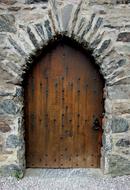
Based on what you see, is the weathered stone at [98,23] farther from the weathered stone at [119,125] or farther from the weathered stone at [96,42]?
the weathered stone at [119,125]

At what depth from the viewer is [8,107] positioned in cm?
410

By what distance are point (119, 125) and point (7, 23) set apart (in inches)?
71.1

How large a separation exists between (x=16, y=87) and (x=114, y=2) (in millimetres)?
1517

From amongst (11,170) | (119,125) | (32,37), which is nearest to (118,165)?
(119,125)

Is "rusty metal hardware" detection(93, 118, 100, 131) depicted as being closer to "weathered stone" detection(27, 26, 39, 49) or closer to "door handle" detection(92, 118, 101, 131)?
"door handle" detection(92, 118, 101, 131)

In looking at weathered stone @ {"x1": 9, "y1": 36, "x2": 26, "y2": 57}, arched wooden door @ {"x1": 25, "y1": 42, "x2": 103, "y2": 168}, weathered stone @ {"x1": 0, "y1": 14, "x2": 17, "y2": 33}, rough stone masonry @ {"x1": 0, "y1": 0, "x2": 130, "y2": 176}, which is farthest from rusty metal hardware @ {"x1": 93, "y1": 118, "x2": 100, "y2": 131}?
weathered stone @ {"x1": 0, "y1": 14, "x2": 17, "y2": 33}

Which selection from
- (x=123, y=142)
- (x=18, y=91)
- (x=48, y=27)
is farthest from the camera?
(x=123, y=142)

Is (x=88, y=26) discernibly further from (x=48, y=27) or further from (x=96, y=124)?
(x=96, y=124)

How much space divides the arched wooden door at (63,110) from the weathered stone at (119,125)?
32 cm

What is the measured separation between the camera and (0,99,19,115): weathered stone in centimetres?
409

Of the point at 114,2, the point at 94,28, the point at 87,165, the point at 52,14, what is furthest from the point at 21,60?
the point at 87,165

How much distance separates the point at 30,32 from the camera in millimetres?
3953

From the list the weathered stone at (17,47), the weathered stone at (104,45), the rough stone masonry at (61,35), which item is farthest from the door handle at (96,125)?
the weathered stone at (17,47)

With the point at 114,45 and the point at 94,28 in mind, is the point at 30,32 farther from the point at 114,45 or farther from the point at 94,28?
the point at 114,45
